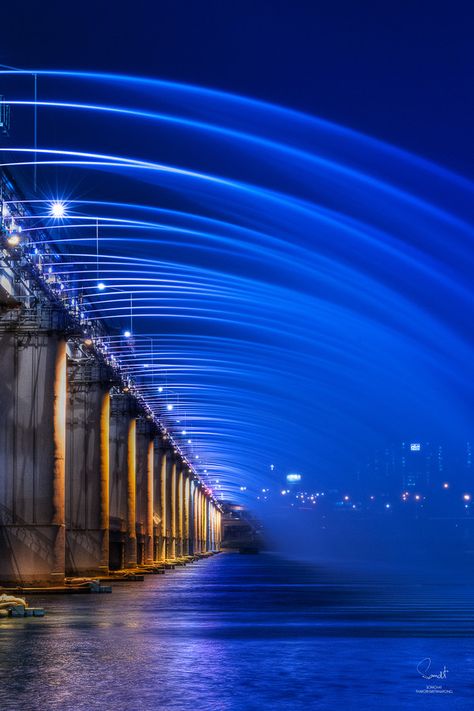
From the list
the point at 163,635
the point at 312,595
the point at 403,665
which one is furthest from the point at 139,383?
the point at 403,665

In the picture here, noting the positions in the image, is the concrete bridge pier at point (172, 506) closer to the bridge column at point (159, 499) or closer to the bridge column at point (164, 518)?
the bridge column at point (164, 518)

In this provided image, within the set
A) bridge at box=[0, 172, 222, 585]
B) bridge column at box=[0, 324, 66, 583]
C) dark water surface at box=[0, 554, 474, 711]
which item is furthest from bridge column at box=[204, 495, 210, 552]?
dark water surface at box=[0, 554, 474, 711]

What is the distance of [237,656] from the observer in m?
18.7

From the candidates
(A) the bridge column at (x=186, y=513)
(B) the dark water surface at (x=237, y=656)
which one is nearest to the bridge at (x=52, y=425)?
(B) the dark water surface at (x=237, y=656)

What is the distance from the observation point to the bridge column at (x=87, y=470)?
61.0 meters

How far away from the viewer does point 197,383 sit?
309 ft

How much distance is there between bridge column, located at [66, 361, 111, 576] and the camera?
61000 millimetres

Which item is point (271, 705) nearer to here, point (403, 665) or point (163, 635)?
point (403, 665)

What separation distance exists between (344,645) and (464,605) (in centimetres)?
1389

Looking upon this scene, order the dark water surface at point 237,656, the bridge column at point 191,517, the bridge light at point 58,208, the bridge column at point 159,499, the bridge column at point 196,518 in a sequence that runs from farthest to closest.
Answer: the bridge column at point 196,518
the bridge column at point 191,517
the bridge column at point 159,499
the bridge light at point 58,208
the dark water surface at point 237,656

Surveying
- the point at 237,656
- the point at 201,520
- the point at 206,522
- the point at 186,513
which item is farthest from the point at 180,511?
the point at 237,656

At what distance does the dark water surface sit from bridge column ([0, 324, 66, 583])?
12834mm

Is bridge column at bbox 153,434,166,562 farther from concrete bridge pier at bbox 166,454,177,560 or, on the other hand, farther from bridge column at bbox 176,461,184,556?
bridge column at bbox 176,461,184,556

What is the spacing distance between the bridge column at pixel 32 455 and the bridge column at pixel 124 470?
2488cm
